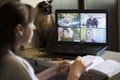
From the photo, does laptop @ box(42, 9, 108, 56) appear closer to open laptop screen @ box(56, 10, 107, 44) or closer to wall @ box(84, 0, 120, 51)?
open laptop screen @ box(56, 10, 107, 44)

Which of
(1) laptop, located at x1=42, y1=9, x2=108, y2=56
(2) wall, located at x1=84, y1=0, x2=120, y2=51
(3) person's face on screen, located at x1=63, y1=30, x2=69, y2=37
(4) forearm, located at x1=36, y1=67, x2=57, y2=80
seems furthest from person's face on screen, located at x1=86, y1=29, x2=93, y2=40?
(2) wall, located at x1=84, y1=0, x2=120, y2=51

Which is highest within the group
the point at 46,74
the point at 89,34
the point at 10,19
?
the point at 10,19

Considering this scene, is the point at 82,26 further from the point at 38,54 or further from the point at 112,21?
the point at 112,21

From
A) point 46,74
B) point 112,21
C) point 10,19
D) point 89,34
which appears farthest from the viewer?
point 112,21

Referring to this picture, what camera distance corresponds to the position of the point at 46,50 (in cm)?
208

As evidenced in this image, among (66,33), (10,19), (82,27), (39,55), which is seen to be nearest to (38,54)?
(39,55)

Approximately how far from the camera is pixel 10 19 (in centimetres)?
113

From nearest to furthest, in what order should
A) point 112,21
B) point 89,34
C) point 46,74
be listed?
point 46,74 < point 89,34 < point 112,21

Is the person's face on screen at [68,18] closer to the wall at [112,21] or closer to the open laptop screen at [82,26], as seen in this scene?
the open laptop screen at [82,26]

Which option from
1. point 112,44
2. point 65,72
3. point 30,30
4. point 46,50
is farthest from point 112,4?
point 30,30

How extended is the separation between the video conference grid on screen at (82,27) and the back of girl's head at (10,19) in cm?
98

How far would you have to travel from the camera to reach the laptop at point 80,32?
203cm

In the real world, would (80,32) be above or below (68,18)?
below

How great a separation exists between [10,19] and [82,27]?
1039 mm
